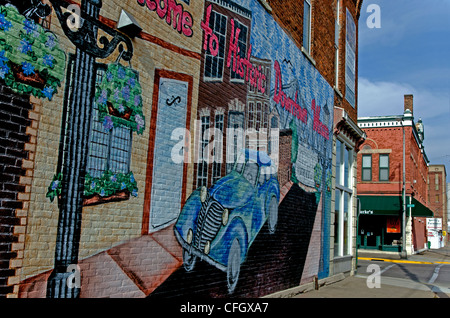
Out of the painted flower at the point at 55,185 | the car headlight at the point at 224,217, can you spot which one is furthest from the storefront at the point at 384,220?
the painted flower at the point at 55,185

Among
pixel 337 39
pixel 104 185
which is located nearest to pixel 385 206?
pixel 337 39

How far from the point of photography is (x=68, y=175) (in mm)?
4691

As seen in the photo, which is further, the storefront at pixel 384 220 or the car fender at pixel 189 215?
the storefront at pixel 384 220

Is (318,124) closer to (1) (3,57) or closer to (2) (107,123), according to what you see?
(2) (107,123)

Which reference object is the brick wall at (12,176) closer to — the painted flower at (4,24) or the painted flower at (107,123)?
the painted flower at (4,24)

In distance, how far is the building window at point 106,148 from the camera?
16.5ft

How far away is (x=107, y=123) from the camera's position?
205 inches

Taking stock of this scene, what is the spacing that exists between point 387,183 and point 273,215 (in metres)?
25.3

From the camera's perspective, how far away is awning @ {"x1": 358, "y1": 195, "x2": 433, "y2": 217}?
102ft

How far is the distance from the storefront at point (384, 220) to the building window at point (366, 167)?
1665 mm

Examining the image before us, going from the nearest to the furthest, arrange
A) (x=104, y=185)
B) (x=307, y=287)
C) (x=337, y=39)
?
(x=104, y=185)
(x=307, y=287)
(x=337, y=39)
